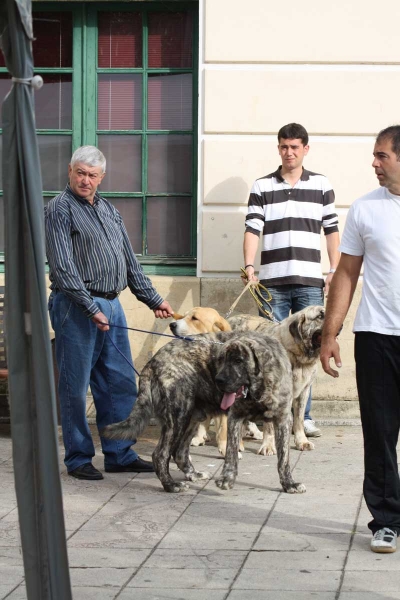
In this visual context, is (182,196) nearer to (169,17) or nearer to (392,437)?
(169,17)

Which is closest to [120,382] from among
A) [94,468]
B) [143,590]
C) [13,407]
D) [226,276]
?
[94,468]

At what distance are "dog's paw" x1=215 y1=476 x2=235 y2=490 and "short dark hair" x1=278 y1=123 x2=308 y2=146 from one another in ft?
9.92

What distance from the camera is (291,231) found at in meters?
8.80

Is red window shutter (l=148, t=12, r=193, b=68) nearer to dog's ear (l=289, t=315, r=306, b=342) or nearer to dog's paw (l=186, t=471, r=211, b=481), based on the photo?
dog's ear (l=289, t=315, r=306, b=342)

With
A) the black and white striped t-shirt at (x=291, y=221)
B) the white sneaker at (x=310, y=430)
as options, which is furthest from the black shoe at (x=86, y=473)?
the black and white striped t-shirt at (x=291, y=221)

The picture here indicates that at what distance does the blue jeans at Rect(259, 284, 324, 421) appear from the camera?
8.81 metres

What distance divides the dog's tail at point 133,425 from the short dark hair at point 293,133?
8.80 feet

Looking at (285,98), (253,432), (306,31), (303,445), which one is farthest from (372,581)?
(306,31)

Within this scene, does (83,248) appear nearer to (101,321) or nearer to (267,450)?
(101,321)

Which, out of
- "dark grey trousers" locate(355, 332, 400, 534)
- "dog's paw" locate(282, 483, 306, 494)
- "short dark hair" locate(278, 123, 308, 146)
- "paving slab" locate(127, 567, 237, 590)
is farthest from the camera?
"short dark hair" locate(278, 123, 308, 146)

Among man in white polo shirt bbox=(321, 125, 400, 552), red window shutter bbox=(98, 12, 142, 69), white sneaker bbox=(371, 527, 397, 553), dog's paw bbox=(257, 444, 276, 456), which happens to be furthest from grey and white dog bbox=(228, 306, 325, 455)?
red window shutter bbox=(98, 12, 142, 69)

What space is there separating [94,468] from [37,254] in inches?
160

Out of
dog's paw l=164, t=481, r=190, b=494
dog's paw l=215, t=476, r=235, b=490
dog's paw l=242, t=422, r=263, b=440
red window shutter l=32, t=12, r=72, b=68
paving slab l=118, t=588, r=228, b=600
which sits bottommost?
dog's paw l=242, t=422, r=263, b=440

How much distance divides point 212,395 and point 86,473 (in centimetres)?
105
